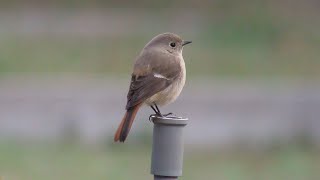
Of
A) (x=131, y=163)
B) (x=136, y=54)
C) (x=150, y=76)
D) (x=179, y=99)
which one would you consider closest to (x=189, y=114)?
(x=179, y=99)

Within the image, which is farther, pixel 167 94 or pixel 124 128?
pixel 167 94

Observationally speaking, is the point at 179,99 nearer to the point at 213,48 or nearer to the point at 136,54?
the point at 136,54

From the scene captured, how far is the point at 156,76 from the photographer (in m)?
7.62

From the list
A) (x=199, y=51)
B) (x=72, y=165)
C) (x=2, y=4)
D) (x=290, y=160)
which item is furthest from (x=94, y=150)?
(x=2, y=4)

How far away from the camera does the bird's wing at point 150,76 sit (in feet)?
24.2

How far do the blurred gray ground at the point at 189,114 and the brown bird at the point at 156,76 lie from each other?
533 centimetres

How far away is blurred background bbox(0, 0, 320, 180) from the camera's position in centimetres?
1276

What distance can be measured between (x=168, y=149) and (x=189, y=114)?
337 inches

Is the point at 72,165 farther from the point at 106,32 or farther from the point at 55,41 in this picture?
the point at 106,32

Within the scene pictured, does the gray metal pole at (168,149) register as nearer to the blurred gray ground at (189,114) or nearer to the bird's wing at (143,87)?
the bird's wing at (143,87)

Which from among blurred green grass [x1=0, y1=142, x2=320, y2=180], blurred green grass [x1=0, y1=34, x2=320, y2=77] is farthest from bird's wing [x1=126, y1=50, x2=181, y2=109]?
blurred green grass [x1=0, y1=34, x2=320, y2=77]

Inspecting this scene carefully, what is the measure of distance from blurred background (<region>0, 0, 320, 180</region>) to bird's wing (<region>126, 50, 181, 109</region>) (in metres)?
4.30

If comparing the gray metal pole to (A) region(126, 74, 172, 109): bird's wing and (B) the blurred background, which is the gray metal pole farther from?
(B) the blurred background

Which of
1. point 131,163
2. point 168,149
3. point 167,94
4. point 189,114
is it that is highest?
point 167,94
